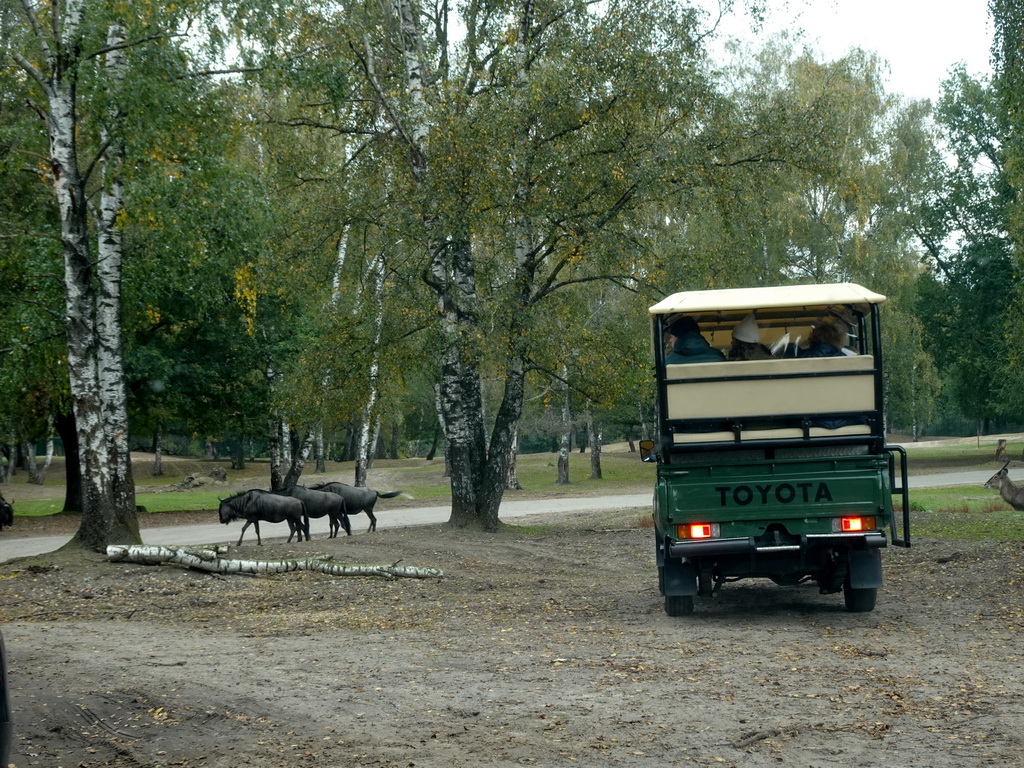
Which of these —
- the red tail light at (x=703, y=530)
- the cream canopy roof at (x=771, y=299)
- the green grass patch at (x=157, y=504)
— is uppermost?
the cream canopy roof at (x=771, y=299)

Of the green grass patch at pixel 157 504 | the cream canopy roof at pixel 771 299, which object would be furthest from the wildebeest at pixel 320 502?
the green grass patch at pixel 157 504

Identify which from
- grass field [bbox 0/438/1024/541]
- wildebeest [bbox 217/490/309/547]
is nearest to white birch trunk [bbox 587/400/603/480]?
grass field [bbox 0/438/1024/541]

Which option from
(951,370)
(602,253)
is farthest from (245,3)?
(951,370)

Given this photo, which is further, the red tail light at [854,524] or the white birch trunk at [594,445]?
the white birch trunk at [594,445]

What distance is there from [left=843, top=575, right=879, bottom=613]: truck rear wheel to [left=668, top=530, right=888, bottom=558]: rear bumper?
872 mm

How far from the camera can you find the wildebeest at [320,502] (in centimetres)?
2138

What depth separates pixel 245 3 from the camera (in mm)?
16266

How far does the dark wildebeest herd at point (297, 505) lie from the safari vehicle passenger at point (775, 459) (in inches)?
434

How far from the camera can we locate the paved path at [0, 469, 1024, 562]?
22797 millimetres

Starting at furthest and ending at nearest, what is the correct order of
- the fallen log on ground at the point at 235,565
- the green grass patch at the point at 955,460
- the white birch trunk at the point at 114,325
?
the green grass patch at the point at 955,460 < the white birch trunk at the point at 114,325 < the fallen log on ground at the point at 235,565

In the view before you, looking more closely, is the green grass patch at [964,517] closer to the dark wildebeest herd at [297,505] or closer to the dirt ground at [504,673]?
the dirt ground at [504,673]

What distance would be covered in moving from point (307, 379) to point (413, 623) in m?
11.2

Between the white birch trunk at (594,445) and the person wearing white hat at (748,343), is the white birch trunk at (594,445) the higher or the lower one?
the lower one

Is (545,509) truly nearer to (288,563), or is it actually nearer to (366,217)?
(366,217)
